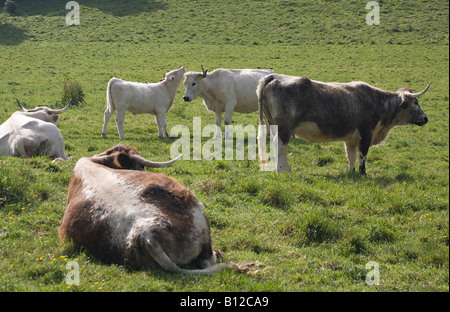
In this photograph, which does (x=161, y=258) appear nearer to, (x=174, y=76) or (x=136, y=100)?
(x=136, y=100)

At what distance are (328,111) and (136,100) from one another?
6610mm

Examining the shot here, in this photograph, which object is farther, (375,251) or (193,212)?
(375,251)

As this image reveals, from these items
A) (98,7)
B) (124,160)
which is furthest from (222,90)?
(98,7)

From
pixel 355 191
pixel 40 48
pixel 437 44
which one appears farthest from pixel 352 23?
pixel 355 191

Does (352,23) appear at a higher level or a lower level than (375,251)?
higher

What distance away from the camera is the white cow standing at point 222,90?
15570 mm

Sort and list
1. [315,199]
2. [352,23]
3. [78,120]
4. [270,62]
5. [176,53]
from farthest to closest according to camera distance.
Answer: [352,23]
[176,53]
[270,62]
[78,120]
[315,199]

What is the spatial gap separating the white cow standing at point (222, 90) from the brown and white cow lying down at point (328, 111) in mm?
4537

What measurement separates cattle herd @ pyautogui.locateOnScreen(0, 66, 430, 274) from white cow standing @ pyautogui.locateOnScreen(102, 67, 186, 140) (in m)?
0.03

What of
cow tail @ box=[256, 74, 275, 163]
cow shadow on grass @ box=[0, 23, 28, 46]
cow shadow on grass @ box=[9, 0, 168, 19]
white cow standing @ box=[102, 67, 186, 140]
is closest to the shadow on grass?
cow shadow on grass @ box=[9, 0, 168, 19]
